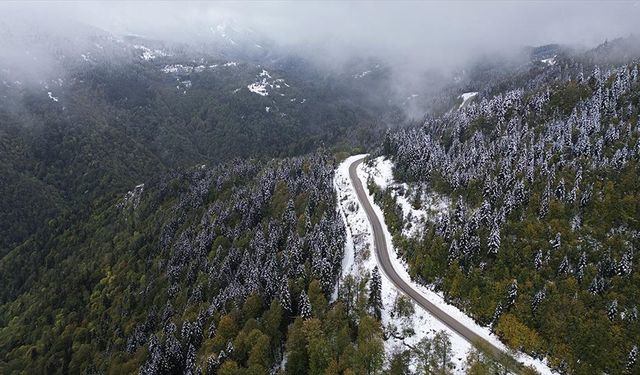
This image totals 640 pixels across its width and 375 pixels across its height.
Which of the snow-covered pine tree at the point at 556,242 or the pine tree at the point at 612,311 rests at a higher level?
the snow-covered pine tree at the point at 556,242

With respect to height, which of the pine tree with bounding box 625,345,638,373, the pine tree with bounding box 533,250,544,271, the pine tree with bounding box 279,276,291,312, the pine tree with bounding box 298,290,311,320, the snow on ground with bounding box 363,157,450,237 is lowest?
the pine tree with bounding box 625,345,638,373

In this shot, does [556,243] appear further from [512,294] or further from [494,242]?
[512,294]

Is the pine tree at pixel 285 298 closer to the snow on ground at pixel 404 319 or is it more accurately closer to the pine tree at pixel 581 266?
the snow on ground at pixel 404 319

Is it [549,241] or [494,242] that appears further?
[494,242]

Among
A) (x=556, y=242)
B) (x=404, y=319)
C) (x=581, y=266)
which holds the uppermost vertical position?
(x=556, y=242)

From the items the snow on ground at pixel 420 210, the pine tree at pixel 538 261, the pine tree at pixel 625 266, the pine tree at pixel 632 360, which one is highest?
the snow on ground at pixel 420 210

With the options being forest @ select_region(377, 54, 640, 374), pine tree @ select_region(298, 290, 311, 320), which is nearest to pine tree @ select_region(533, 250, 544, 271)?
forest @ select_region(377, 54, 640, 374)

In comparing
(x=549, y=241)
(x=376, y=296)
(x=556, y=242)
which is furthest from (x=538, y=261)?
(x=376, y=296)

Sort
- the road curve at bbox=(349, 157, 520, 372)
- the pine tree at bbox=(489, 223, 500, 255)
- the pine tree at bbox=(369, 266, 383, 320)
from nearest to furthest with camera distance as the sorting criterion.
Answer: the road curve at bbox=(349, 157, 520, 372) → the pine tree at bbox=(369, 266, 383, 320) → the pine tree at bbox=(489, 223, 500, 255)

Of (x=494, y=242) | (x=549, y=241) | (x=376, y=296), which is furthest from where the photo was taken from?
(x=494, y=242)

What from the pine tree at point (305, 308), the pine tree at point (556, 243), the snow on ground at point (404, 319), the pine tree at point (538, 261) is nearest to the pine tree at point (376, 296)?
the snow on ground at point (404, 319)

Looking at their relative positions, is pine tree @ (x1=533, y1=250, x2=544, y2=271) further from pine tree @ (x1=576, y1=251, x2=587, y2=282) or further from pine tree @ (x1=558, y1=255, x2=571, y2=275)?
pine tree @ (x1=576, y1=251, x2=587, y2=282)

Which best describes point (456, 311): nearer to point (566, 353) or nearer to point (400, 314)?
point (400, 314)
